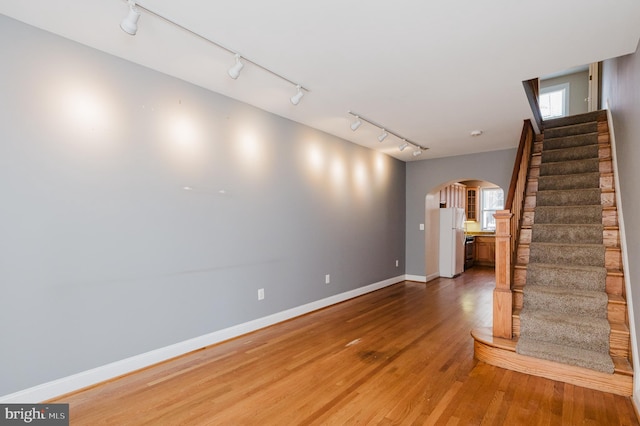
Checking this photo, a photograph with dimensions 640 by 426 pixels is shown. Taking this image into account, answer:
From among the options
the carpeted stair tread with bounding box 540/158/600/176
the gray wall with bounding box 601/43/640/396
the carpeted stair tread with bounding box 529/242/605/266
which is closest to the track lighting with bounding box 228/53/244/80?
the gray wall with bounding box 601/43/640/396

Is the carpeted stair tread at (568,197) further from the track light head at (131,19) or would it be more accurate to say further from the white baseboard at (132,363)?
the track light head at (131,19)

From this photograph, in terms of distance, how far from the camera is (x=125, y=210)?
2.62 m

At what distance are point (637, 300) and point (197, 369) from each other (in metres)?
3.53

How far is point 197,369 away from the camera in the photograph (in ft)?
8.92

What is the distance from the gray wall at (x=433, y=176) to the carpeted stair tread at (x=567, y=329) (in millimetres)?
3256

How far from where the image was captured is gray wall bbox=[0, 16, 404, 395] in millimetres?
2150

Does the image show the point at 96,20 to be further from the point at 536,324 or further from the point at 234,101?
the point at 536,324

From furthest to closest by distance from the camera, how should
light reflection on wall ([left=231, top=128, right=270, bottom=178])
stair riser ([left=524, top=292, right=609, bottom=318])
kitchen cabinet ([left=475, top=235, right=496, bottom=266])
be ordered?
kitchen cabinet ([left=475, top=235, right=496, bottom=266]) → light reflection on wall ([left=231, top=128, right=270, bottom=178]) → stair riser ([left=524, top=292, right=609, bottom=318])

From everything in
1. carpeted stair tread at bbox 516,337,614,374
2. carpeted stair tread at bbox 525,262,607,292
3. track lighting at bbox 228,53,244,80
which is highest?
track lighting at bbox 228,53,244,80

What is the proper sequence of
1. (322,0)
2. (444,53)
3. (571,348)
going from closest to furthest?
(322,0) < (444,53) < (571,348)

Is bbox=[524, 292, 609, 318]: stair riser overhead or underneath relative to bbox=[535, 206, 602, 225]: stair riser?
underneath

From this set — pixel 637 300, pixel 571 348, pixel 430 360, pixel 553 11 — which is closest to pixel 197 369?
pixel 430 360

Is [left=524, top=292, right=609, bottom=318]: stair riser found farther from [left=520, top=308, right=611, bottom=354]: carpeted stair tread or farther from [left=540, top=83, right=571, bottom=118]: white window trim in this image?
[left=540, top=83, right=571, bottom=118]: white window trim

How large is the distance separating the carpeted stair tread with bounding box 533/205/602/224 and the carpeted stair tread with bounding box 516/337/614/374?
160 cm
